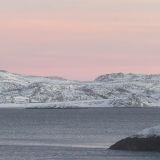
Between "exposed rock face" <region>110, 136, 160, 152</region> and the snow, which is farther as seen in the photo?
"exposed rock face" <region>110, 136, 160, 152</region>

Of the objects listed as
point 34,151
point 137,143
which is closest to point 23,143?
point 34,151

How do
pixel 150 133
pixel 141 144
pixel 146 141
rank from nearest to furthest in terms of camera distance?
pixel 150 133 → pixel 146 141 → pixel 141 144

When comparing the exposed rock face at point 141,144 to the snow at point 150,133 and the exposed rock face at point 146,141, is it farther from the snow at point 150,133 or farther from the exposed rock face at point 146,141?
the snow at point 150,133

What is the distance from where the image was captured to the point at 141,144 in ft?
422

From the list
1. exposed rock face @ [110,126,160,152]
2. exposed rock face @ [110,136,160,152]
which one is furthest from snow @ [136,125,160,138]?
exposed rock face @ [110,136,160,152]

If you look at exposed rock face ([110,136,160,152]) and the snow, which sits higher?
the snow

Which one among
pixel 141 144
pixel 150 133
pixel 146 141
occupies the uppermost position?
pixel 150 133

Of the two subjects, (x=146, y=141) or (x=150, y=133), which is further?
(x=146, y=141)

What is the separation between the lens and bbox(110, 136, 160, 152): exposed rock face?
127 meters

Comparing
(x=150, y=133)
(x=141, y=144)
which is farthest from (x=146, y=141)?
(x=150, y=133)

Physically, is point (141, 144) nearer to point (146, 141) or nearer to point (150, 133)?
point (146, 141)

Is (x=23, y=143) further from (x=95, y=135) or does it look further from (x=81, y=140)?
(x=95, y=135)

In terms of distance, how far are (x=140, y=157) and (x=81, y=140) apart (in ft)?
127

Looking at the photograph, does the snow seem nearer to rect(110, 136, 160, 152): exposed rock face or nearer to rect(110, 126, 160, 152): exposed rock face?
rect(110, 126, 160, 152): exposed rock face
